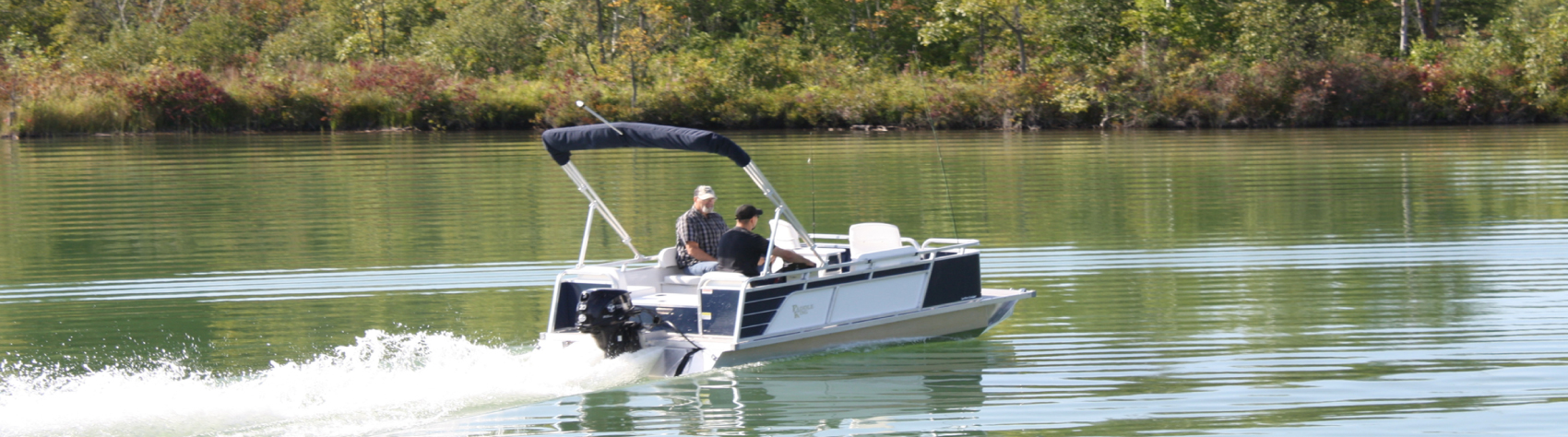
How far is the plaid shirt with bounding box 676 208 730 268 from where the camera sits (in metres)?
10.1

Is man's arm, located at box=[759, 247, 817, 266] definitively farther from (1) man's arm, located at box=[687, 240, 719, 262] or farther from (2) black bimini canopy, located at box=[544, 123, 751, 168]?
(2) black bimini canopy, located at box=[544, 123, 751, 168]

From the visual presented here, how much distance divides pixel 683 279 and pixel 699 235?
335 millimetres

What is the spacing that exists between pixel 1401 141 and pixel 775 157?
14590 mm

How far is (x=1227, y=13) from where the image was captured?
42156 mm

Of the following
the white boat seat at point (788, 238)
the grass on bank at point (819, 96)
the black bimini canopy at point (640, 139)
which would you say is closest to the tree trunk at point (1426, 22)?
the grass on bank at point (819, 96)

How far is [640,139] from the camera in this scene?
9344mm

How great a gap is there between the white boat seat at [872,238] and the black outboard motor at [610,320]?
6.65 ft

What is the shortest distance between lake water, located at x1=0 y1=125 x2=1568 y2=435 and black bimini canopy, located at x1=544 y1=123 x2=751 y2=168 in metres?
1.46

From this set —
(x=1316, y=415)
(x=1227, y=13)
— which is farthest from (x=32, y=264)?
(x=1227, y=13)

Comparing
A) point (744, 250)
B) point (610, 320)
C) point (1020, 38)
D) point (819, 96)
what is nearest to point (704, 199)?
point (744, 250)

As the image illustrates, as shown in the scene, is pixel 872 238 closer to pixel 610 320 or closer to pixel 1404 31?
pixel 610 320

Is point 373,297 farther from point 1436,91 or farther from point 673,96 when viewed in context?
point 1436,91

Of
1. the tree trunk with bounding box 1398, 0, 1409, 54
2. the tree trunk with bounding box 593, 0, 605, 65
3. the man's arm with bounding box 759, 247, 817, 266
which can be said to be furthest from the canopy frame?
the tree trunk with bounding box 1398, 0, 1409, 54

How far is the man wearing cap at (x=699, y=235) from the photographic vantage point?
999 cm
